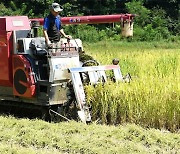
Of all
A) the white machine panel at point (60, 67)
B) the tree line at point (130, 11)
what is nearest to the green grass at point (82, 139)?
the white machine panel at point (60, 67)

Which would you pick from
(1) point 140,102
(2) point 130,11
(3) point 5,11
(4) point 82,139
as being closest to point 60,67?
(1) point 140,102

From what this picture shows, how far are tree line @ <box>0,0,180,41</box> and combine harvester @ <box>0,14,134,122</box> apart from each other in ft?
57.0

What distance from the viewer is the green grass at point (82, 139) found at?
555 centimetres

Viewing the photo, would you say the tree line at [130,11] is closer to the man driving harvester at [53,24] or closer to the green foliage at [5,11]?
the green foliage at [5,11]

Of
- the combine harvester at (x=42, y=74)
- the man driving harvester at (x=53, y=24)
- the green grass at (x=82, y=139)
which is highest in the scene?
the man driving harvester at (x=53, y=24)

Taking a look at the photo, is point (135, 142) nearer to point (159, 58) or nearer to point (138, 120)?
point (138, 120)

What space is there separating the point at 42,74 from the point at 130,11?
21.1 m

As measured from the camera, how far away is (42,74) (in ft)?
25.0

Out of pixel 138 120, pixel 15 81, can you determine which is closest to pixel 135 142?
pixel 138 120

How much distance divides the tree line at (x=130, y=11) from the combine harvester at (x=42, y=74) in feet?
57.0

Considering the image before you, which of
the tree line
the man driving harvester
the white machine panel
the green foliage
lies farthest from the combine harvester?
the green foliage

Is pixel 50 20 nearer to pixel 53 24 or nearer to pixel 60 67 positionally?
pixel 53 24

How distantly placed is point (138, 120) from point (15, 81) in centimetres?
208

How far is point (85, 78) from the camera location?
774 centimetres
